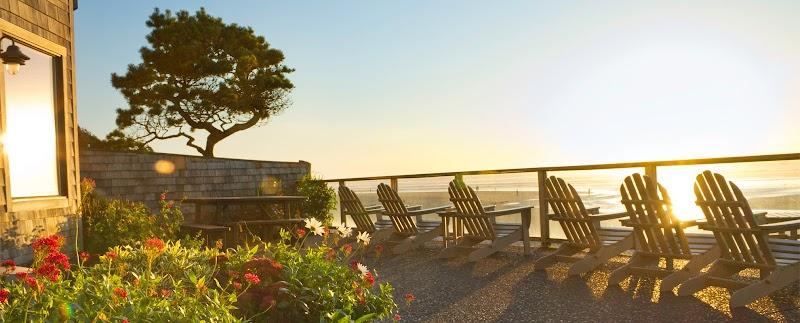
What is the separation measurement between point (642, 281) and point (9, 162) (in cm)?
592

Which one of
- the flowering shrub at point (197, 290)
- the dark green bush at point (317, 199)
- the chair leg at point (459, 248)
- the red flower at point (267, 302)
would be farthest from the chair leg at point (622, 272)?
the dark green bush at point (317, 199)

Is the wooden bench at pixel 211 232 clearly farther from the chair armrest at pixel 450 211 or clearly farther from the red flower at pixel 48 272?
the red flower at pixel 48 272

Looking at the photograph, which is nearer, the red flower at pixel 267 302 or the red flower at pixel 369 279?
the red flower at pixel 267 302

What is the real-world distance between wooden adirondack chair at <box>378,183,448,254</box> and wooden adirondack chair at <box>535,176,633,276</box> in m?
1.93

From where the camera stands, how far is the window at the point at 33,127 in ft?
23.8

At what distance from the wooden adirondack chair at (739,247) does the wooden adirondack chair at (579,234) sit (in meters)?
1.12

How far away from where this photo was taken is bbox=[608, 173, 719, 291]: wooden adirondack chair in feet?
18.6

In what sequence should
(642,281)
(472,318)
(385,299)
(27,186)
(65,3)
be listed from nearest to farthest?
1. (385,299)
2. (472,318)
3. (642,281)
4. (27,186)
5. (65,3)

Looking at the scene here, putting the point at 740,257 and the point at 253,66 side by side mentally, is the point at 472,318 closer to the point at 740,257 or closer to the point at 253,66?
the point at 740,257

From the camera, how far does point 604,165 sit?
25.5ft

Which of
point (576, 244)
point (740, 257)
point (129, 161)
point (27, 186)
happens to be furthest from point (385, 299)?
point (129, 161)

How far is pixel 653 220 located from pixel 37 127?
610 centimetres

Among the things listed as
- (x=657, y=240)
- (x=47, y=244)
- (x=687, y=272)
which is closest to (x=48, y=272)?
(x=47, y=244)

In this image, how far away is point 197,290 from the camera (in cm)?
247
